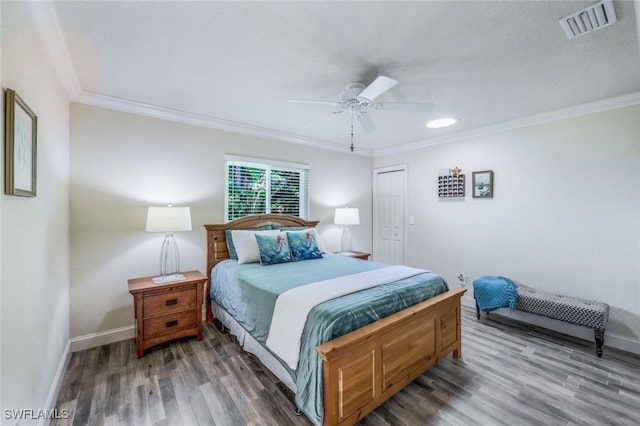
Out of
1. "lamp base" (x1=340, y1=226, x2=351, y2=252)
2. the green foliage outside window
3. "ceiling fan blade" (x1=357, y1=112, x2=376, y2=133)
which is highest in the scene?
"ceiling fan blade" (x1=357, y1=112, x2=376, y2=133)

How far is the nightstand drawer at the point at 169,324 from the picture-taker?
2621 millimetres

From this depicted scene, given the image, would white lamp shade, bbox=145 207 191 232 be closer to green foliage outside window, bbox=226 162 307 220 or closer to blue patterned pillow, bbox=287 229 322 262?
green foliage outside window, bbox=226 162 307 220

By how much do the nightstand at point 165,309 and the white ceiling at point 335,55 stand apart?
6.30ft

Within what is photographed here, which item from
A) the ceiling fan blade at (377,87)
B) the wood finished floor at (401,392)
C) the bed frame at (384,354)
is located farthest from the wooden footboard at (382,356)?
the ceiling fan blade at (377,87)

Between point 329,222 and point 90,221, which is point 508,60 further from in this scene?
point 90,221

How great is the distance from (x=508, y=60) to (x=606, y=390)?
8.90ft

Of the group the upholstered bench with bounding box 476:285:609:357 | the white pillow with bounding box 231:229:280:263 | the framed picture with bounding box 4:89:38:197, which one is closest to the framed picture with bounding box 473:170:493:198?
the upholstered bench with bounding box 476:285:609:357

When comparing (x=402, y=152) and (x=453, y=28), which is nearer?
(x=453, y=28)

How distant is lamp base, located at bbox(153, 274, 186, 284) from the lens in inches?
109

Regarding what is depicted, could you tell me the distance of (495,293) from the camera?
325 centimetres

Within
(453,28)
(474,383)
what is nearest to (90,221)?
(453,28)

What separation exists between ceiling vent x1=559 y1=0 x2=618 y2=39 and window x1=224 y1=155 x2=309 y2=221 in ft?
10.8

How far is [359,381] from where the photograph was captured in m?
1.72

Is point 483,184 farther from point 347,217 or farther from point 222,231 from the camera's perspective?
point 222,231
